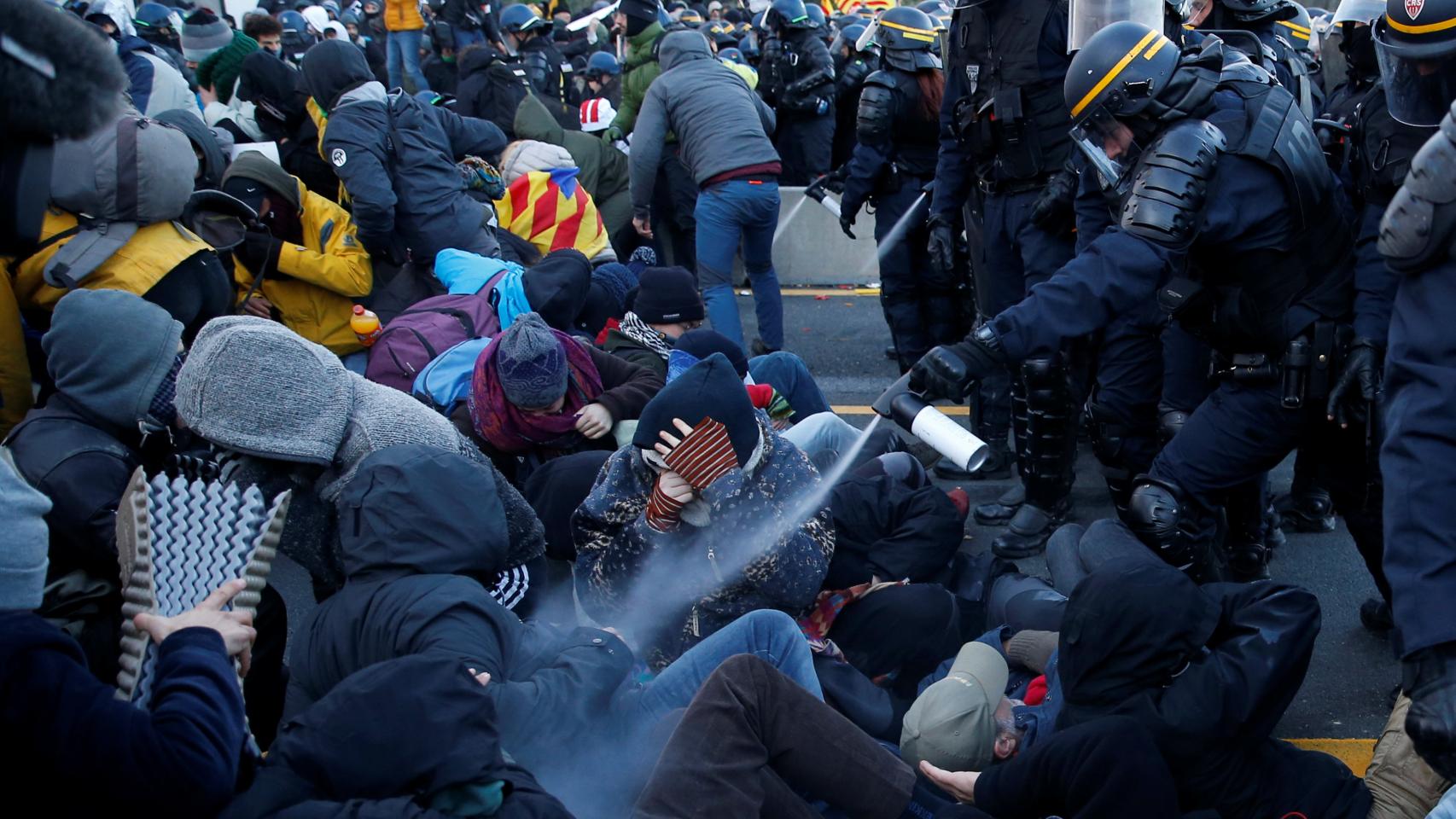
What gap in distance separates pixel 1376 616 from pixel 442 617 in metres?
3.04

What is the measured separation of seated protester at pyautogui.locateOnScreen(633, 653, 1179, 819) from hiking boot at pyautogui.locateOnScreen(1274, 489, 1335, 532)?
105 inches

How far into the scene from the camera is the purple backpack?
4.88m

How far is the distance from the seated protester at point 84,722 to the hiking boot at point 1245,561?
341cm

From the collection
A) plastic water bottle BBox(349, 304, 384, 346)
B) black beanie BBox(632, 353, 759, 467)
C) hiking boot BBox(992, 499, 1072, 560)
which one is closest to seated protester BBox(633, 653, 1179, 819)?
black beanie BBox(632, 353, 759, 467)

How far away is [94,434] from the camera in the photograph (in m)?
3.09

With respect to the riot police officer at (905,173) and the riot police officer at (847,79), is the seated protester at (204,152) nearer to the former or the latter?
the riot police officer at (905,173)

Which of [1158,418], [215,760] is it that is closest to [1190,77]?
[1158,418]

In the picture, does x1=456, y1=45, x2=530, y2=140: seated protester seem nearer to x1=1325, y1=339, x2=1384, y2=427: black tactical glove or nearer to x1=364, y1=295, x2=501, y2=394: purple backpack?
x1=364, y1=295, x2=501, y2=394: purple backpack

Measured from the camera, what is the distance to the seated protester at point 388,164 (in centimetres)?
557

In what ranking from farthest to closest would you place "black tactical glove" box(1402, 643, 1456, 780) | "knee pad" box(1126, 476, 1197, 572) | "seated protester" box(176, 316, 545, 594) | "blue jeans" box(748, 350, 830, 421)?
"blue jeans" box(748, 350, 830, 421) → "knee pad" box(1126, 476, 1197, 572) → "seated protester" box(176, 316, 545, 594) → "black tactical glove" box(1402, 643, 1456, 780)

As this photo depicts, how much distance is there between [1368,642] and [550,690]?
9.18 ft

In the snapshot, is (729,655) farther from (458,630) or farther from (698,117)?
(698,117)

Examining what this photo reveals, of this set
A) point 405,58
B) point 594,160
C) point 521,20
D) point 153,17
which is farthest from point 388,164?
point 405,58

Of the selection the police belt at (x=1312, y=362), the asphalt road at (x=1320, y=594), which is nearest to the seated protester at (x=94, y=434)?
the asphalt road at (x=1320, y=594)
